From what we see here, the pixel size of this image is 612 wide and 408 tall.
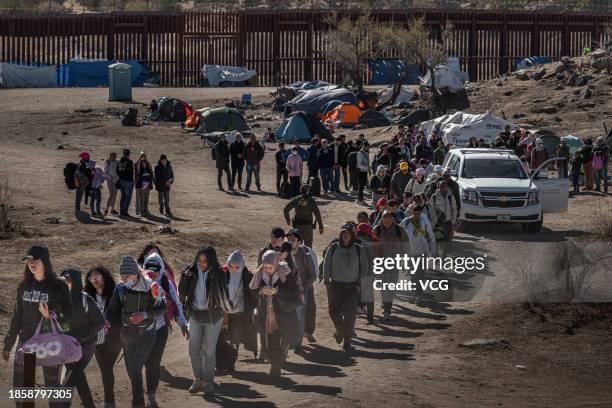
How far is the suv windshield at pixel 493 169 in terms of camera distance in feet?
87.5

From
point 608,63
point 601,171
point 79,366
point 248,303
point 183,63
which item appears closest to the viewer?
point 79,366

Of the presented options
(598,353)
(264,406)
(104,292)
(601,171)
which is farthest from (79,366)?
(601,171)

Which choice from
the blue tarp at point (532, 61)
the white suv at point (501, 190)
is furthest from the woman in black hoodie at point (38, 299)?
the blue tarp at point (532, 61)

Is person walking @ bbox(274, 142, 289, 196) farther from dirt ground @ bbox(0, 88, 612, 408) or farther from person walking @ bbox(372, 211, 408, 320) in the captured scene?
person walking @ bbox(372, 211, 408, 320)

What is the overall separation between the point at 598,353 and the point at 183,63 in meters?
50.6

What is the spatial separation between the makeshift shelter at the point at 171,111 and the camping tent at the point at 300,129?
4899 mm

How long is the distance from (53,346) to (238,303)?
316 centimetres

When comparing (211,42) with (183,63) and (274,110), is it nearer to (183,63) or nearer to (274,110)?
(183,63)

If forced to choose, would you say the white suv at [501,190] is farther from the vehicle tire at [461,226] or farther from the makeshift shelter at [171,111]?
the makeshift shelter at [171,111]

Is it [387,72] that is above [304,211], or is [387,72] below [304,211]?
above

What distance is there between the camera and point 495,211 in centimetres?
2556

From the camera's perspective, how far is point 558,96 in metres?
45.9

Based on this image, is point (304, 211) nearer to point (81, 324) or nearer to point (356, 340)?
point (356, 340)

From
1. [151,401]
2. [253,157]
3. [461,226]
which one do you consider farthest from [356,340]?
[253,157]
